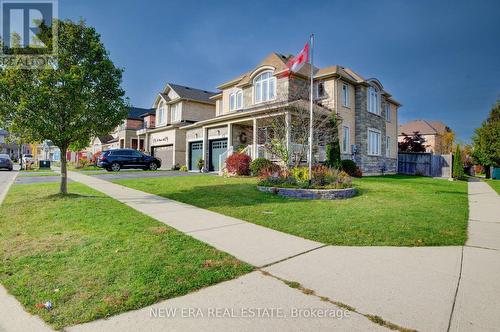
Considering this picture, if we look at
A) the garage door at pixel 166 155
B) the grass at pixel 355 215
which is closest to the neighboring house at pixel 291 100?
the garage door at pixel 166 155

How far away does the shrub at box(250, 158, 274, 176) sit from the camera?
51.4 feet

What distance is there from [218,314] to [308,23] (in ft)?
42.7

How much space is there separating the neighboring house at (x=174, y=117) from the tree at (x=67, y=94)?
17.1m

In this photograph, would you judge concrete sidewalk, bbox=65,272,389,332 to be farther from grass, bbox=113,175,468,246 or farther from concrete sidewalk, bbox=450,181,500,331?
grass, bbox=113,175,468,246

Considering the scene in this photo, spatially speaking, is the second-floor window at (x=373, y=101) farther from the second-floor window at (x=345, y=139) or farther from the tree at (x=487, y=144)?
Answer: the tree at (x=487, y=144)

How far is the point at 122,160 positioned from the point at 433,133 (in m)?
46.7

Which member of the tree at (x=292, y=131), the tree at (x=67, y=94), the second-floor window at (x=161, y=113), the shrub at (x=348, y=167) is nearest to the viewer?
the tree at (x=67, y=94)

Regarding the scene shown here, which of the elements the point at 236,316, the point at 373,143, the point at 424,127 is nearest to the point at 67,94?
the point at 236,316

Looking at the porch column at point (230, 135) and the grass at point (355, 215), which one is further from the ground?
the porch column at point (230, 135)

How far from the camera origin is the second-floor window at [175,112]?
2839 cm

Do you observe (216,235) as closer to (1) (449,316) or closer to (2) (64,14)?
(1) (449,316)

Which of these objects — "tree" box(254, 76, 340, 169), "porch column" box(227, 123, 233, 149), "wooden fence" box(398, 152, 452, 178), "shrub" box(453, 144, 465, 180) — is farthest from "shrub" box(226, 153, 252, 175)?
"wooden fence" box(398, 152, 452, 178)

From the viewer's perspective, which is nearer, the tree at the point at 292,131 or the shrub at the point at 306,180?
the shrub at the point at 306,180

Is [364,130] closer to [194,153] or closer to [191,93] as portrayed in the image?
[194,153]
